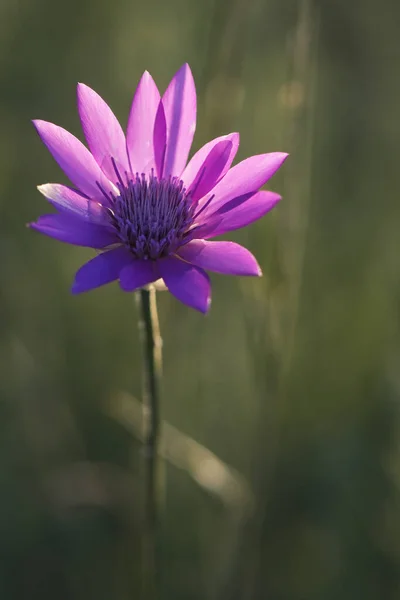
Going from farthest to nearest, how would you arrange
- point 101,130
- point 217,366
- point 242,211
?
point 217,366, point 101,130, point 242,211

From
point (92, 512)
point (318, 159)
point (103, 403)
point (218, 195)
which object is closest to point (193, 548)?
point (92, 512)

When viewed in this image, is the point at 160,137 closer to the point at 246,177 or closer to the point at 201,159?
the point at 201,159

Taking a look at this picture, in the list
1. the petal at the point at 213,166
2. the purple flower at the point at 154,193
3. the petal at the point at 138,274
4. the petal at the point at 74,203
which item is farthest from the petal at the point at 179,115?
the petal at the point at 138,274

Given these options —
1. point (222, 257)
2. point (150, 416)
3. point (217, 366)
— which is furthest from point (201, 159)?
point (217, 366)

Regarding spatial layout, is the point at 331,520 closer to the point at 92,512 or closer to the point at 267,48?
the point at 92,512

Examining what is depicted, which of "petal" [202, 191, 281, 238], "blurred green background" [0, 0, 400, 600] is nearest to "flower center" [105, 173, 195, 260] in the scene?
"petal" [202, 191, 281, 238]

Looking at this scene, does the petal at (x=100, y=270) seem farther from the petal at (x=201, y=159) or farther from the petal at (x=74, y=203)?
the petal at (x=201, y=159)

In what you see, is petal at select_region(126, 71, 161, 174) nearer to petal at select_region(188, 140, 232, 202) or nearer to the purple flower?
the purple flower
